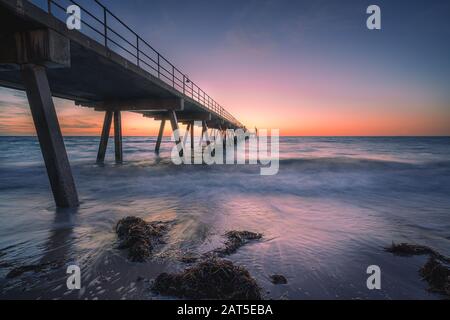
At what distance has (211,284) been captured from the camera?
287cm

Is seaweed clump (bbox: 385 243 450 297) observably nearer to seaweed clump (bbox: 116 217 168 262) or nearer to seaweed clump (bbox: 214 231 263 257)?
seaweed clump (bbox: 214 231 263 257)

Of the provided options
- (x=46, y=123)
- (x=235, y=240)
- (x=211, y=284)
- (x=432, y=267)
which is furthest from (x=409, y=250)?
(x=46, y=123)

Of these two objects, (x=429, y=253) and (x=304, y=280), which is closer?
(x=304, y=280)

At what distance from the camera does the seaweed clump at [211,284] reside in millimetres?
2742

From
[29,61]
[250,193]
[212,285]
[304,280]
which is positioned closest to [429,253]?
[304,280]

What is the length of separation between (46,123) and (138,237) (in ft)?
11.5

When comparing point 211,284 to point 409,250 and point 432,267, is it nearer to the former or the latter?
point 432,267

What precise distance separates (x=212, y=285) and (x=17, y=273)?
245cm

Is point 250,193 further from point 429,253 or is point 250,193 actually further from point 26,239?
point 26,239

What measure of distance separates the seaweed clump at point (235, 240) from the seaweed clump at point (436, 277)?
7.60ft

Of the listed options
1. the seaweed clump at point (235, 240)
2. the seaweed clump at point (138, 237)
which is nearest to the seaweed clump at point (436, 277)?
the seaweed clump at point (235, 240)

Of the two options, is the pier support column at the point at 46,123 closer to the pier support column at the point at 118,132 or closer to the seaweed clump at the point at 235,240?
the seaweed clump at the point at 235,240

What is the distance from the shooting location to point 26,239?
14.4 ft

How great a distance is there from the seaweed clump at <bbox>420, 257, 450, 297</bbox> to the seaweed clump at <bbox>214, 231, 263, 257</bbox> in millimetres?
2316
